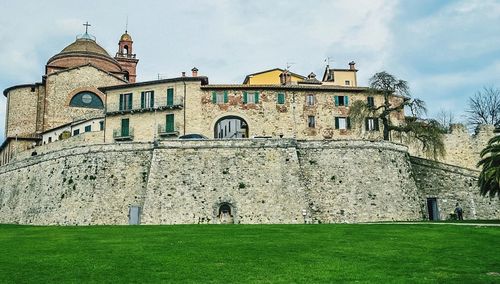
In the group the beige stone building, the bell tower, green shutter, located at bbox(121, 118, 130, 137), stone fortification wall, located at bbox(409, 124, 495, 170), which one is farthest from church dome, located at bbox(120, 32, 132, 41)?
stone fortification wall, located at bbox(409, 124, 495, 170)

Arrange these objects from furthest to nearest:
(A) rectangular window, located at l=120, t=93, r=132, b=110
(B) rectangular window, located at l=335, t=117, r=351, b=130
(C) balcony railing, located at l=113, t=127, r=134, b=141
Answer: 1. (A) rectangular window, located at l=120, t=93, r=132, b=110
2. (B) rectangular window, located at l=335, t=117, r=351, b=130
3. (C) balcony railing, located at l=113, t=127, r=134, b=141

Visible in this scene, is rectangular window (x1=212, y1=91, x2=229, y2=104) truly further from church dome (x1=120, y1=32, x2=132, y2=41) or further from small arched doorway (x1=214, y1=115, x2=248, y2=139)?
church dome (x1=120, y1=32, x2=132, y2=41)

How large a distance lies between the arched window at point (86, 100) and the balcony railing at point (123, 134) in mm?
12594

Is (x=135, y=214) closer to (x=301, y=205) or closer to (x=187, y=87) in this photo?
(x=301, y=205)

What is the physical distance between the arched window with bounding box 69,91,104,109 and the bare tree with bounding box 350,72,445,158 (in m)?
31.7

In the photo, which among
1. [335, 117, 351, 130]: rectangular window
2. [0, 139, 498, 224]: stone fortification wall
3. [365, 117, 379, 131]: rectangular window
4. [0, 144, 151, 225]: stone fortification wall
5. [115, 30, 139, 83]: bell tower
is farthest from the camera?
[115, 30, 139, 83]: bell tower

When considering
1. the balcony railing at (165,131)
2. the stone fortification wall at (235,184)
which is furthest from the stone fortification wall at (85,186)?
the balcony railing at (165,131)

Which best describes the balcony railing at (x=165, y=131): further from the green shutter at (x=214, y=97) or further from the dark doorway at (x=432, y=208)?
the dark doorway at (x=432, y=208)

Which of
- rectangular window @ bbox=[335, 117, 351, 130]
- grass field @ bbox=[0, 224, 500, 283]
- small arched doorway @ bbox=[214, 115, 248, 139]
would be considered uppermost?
small arched doorway @ bbox=[214, 115, 248, 139]

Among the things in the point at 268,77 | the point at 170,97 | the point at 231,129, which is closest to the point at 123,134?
the point at 170,97

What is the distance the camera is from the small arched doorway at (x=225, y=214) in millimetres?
38000

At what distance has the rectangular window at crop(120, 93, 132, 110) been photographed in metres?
53.7

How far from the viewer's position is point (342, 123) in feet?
174

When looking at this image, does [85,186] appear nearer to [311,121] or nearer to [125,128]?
[125,128]
